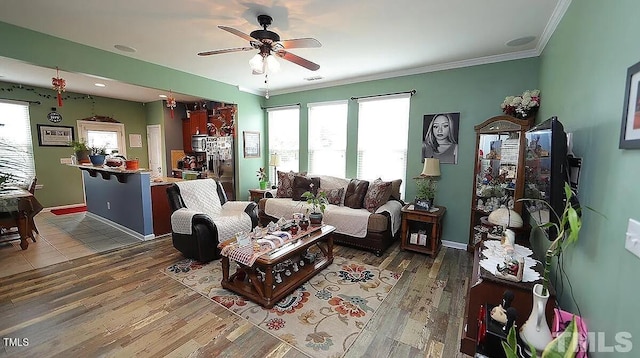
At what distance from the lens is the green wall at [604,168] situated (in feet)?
3.64

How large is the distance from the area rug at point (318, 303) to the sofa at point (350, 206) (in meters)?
0.51

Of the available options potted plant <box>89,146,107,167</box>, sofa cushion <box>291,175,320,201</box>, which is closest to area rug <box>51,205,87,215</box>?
potted plant <box>89,146,107,167</box>

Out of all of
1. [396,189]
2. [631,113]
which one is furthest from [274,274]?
[631,113]

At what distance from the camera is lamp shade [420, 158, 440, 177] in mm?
3709

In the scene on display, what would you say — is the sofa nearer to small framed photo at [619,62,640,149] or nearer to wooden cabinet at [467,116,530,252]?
wooden cabinet at [467,116,530,252]

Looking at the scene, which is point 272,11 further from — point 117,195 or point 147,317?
point 117,195

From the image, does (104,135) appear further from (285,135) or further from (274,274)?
(274,274)

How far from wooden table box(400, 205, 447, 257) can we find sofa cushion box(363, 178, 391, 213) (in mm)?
338

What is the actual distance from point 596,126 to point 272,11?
248 cm

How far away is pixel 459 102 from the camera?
145 inches

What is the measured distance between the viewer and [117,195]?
14.5ft

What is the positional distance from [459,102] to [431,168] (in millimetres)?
1003

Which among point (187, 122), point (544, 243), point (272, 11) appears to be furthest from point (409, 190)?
point (187, 122)

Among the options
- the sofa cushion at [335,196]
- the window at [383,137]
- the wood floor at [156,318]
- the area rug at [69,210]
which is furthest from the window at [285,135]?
the area rug at [69,210]
